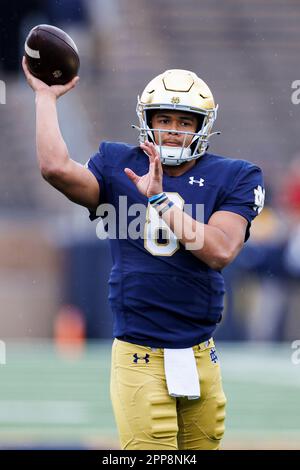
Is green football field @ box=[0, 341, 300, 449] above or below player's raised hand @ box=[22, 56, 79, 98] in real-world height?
below

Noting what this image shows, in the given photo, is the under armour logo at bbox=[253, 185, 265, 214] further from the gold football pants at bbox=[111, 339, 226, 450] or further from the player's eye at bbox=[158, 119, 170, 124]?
the gold football pants at bbox=[111, 339, 226, 450]

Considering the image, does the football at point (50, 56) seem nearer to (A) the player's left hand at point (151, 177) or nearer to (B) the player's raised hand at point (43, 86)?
(B) the player's raised hand at point (43, 86)

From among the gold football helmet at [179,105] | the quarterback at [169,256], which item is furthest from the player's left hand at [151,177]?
the gold football helmet at [179,105]

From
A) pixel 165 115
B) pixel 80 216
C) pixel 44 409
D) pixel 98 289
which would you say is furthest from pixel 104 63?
pixel 165 115

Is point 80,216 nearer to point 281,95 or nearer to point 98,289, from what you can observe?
point 98,289

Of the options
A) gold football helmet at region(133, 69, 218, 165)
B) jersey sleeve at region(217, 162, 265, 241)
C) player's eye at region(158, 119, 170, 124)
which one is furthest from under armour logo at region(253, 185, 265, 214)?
player's eye at region(158, 119, 170, 124)

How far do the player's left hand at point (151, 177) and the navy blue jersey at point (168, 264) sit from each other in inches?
5.7

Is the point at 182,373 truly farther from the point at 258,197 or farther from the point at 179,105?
the point at 179,105

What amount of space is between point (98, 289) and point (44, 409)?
12.4 ft

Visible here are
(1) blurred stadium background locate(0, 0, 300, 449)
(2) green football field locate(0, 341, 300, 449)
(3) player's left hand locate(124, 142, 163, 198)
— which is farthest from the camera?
(1) blurred stadium background locate(0, 0, 300, 449)

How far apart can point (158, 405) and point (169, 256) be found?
47 centimetres

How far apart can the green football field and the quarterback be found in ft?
6.87

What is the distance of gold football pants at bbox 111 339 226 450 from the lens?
3.38 m

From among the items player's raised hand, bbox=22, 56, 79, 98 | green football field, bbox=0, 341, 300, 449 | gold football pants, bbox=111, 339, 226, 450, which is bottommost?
green football field, bbox=0, 341, 300, 449
